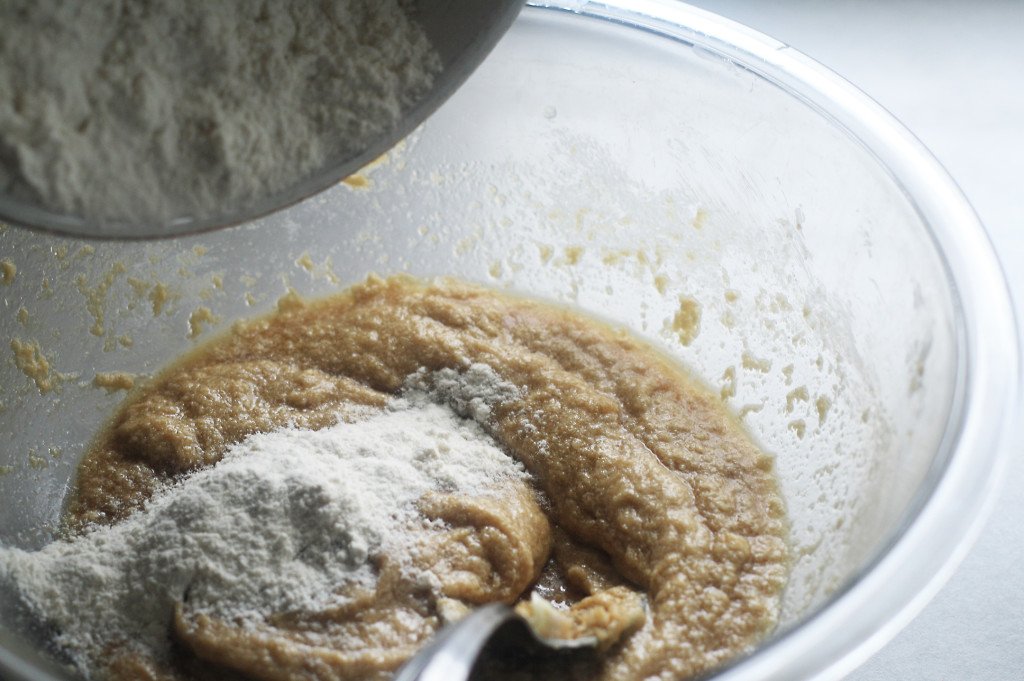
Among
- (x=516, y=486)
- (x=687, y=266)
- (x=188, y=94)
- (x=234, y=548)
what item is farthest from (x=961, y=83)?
(x=234, y=548)

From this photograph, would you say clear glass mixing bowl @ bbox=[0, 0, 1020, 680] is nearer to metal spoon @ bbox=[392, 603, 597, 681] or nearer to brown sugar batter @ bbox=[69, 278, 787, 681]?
brown sugar batter @ bbox=[69, 278, 787, 681]

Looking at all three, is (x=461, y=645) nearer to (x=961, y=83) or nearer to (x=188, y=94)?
(x=188, y=94)

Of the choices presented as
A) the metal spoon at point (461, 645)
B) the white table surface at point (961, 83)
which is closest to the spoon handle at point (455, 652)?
the metal spoon at point (461, 645)

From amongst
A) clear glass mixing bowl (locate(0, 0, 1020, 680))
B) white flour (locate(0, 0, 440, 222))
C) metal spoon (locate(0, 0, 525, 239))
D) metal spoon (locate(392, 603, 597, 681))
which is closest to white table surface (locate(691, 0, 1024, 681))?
clear glass mixing bowl (locate(0, 0, 1020, 680))

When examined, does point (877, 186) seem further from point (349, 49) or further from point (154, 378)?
point (154, 378)

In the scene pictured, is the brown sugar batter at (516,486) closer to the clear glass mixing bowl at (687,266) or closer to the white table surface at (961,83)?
the clear glass mixing bowl at (687,266)

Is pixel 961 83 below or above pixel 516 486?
above

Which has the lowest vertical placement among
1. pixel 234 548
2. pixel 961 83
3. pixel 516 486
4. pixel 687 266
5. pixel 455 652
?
pixel 234 548
